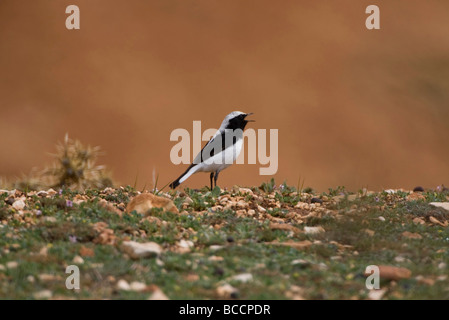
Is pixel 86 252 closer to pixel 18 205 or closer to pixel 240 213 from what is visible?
pixel 18 205

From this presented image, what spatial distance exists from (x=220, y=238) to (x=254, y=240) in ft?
1.09

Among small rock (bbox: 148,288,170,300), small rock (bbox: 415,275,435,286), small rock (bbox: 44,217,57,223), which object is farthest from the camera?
small rock (bbox: 44,217,57,223)

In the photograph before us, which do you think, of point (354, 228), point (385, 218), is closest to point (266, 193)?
point (385, 218)

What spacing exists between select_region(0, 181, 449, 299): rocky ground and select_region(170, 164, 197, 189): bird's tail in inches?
30.7

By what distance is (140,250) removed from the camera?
4879mm

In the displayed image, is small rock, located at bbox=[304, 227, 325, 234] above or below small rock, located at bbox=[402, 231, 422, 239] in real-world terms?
above

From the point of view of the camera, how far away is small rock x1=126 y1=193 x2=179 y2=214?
21.6ft

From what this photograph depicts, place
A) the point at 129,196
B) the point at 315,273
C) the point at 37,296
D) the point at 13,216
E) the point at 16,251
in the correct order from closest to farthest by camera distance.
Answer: the point at 37,296, the point at 315,273, the point at 16,251, the point at 13,216, the point at 129,196

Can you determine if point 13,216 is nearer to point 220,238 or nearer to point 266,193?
point 220,238

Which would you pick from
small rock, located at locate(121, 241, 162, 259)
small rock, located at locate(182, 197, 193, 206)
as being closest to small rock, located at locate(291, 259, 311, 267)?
small rock, located at locate(121, 241, 162, 259)

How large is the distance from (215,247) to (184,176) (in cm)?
359

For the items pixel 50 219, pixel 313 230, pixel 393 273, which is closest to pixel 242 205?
pixel 313 230

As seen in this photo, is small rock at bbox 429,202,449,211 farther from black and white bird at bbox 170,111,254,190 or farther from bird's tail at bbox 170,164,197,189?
bird's tail at bbox 170,164,197,189
